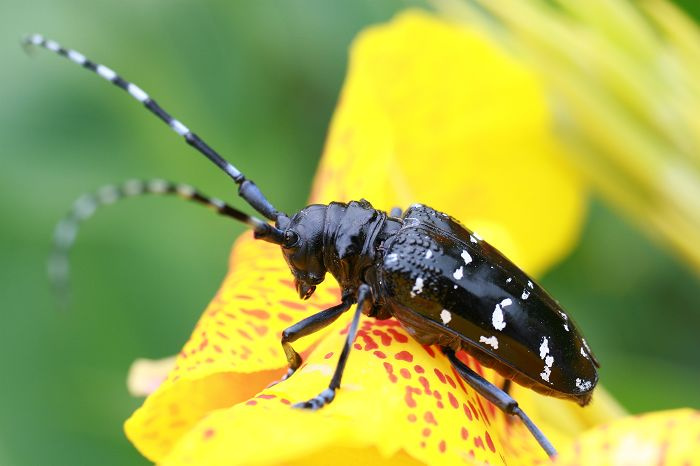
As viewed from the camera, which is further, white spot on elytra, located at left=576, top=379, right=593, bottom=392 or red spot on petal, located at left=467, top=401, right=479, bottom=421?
white spot on elytra, located at left=576, top=379, right=593, bottom=392

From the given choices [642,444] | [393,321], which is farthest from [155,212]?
[642,444]

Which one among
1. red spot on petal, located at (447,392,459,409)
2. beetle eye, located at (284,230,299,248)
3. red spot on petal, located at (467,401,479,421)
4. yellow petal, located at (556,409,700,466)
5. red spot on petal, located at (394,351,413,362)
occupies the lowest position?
red spot on petal, located at (467,401,479,421)

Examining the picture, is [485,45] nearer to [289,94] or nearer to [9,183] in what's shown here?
[289,94]

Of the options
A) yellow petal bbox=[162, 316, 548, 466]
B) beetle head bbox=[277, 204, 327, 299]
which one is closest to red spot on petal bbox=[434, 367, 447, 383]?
yellow petal bbox=[162, 316, 548, 466]

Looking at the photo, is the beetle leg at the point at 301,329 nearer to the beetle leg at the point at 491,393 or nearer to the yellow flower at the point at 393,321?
the yellow flower at the point at 393,321

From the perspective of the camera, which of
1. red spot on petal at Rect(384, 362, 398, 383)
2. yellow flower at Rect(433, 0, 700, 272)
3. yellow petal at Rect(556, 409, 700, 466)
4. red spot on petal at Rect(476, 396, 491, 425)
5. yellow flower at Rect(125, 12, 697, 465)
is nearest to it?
yellow petal at Rect(556, 409, 700, 466)

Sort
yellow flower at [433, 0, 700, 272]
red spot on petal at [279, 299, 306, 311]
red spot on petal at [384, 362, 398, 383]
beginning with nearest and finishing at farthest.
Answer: red spot on petal at [384, 362, 398, 383] → red spot on petal at [279, 299, 306, 311] → yellow flower at [433, 0, 700, 272]

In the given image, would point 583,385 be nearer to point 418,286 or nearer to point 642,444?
point 418,286

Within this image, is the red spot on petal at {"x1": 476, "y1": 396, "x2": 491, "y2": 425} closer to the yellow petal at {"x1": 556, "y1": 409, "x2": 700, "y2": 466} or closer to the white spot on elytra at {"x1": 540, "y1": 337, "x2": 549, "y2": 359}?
the white spot on elytra at {"x1": 540, "y1": 337, "x2": 549, "y2": 359}
